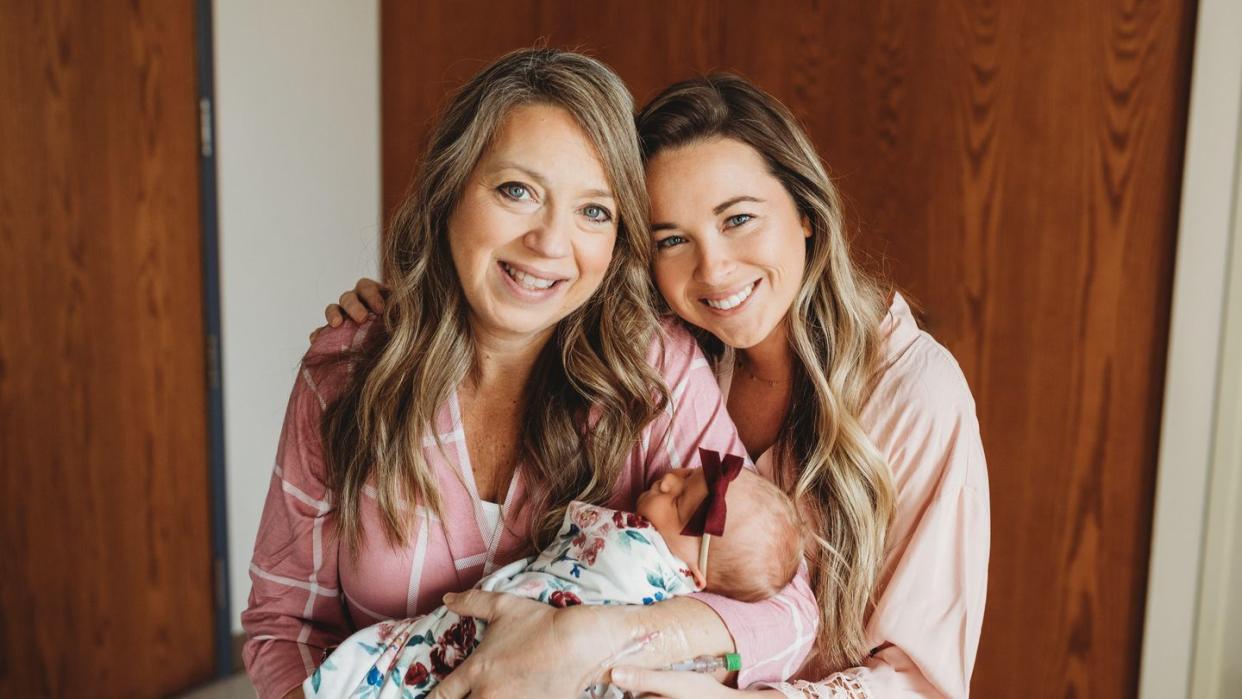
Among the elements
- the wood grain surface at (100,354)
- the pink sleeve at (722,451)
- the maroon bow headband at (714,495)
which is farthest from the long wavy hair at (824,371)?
the wood grain surface at (100,354)

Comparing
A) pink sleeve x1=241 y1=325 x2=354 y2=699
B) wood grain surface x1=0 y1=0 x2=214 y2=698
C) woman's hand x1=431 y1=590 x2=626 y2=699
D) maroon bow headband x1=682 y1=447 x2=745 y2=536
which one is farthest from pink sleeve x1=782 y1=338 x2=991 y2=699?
wood grain surface x1=0 y1=0 x2=214 y2=698

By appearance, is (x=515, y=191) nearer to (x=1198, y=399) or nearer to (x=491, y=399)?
(x=491, y=399)

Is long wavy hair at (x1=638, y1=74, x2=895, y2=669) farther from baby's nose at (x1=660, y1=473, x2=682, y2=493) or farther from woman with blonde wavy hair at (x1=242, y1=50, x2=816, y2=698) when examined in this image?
baby's nose at (x1=660, y1=473, x2=682, y2=493)

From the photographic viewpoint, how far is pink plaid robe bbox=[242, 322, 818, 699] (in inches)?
59.5

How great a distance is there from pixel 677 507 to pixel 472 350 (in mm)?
464

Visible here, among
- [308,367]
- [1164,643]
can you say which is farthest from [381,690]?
[1164,643]

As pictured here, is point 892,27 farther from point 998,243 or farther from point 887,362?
point 887,362

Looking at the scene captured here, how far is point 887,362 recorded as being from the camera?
1732 millimetres

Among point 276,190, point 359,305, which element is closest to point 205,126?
point 276,190

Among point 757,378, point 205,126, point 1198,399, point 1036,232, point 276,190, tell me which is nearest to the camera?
point 757,378

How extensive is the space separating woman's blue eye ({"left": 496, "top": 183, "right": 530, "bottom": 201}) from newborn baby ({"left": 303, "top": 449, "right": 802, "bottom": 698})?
500 mm

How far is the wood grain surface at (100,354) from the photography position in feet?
8.75

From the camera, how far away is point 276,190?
339 cm

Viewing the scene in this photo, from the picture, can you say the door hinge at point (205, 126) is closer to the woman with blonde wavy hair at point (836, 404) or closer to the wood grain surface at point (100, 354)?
the wood grain surface at point (100, 354)
